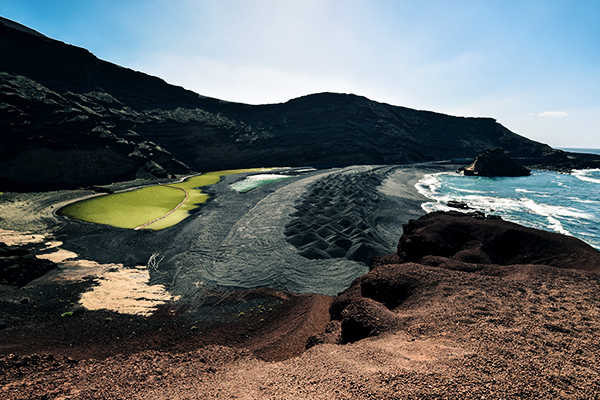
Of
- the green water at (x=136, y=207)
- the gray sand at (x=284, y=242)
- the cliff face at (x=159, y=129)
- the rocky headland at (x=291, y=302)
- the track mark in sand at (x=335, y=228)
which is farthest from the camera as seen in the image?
the cliff face at (x=159, y=129)

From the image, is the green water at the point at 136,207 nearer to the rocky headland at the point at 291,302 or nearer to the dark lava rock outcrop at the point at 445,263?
the rocky headland at the point at 291,302

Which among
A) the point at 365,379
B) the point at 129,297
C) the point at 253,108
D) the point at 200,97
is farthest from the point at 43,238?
the point at 253,108

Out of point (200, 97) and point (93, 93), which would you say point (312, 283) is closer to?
point (93, 93)

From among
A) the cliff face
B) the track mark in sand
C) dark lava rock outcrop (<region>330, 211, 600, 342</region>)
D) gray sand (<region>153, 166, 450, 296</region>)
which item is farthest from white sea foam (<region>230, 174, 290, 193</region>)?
dark lava rock outcrop (<region>330, 211, 600, 342</region>)

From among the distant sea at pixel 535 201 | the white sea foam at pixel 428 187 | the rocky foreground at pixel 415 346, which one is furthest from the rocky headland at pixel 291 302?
the distant sea at pixel 535 201

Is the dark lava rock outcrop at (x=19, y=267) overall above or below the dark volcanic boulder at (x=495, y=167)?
below

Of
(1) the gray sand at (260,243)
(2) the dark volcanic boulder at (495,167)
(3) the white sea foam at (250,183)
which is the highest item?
(2) the dark volcanic boulder at (495,167)

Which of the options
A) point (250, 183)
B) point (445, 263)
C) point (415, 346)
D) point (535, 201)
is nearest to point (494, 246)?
point (445, 263)
